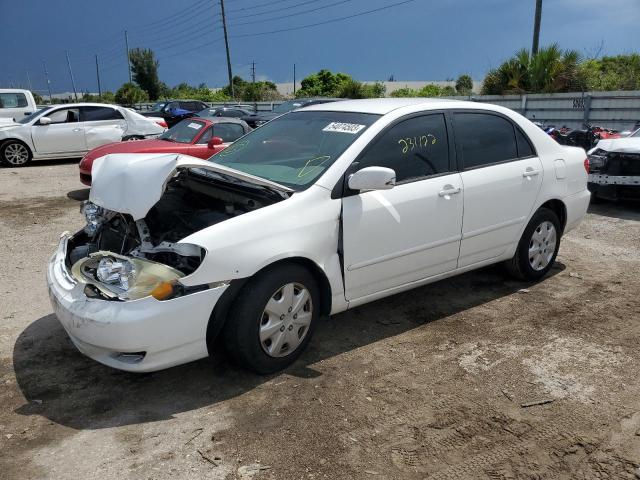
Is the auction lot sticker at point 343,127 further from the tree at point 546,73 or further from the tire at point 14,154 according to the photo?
the tree at point 546,73

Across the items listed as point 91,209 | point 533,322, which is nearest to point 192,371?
point 91,209

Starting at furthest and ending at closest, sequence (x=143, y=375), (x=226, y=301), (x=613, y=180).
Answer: (x=613, y=180), (x=143, y=375), (x=226, y=301)

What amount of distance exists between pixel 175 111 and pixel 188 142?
15.9 metres

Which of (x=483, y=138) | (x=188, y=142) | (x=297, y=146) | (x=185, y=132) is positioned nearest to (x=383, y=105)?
(x=297, y=146)

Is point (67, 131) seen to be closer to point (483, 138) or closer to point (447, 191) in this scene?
point (483, 138)

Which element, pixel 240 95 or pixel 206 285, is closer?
pixel 206 285

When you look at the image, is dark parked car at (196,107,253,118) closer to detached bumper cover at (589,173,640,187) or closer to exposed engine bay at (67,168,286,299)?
detached bumper cover at (589,173,640,187)

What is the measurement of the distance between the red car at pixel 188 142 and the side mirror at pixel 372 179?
5.49 meters

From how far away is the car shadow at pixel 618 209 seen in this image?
26.9 ft

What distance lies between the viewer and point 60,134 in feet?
42.4

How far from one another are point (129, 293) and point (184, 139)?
6725 mm

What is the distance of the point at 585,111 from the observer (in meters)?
16.8

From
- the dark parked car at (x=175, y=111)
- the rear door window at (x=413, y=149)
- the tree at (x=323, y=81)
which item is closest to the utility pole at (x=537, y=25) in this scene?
the dark parked car at (x=175, y=111)

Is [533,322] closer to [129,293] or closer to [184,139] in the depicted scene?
[129,293]
